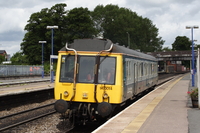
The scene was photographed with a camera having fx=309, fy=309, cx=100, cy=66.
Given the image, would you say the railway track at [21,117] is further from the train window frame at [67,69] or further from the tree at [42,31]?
the tree at [42,31]

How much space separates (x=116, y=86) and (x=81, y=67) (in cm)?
140

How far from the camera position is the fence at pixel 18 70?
41531mm

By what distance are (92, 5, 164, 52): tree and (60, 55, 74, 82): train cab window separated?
181 ft

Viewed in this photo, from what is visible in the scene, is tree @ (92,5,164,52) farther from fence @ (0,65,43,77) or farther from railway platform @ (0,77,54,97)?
railway platform @ (0,77,54,97)

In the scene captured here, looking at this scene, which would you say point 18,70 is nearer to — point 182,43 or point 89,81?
point 89,81

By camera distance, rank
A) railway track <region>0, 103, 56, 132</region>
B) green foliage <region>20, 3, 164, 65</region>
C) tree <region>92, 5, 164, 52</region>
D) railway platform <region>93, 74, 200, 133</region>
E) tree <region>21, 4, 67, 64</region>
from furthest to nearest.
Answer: tree <region>92, 5, 164, 52</region>
tree <region>21, 4, 67, 64</region>
green foliage <region>20, 3, 164, 65</region>
railway track <region>0, 103, 56, 132</region>
railway platform <region>93, 74, 200, 133</region>

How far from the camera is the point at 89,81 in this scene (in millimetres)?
10555

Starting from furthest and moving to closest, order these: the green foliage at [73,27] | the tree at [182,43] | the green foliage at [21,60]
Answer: the tree at [182,43], the green foliage at [21,60], the green foliage at [73,27]

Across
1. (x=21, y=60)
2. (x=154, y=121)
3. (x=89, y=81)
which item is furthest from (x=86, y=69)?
(x=21, y=60)

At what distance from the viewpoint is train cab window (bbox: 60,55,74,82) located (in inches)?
424

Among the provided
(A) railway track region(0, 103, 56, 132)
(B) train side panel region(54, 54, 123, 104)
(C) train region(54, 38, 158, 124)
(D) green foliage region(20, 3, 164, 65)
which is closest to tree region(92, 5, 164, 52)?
(D) green foliage region(20, 3, 164, 65)

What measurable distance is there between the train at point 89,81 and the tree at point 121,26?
55.2 metres

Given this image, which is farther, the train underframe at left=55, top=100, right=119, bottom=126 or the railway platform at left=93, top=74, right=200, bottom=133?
the train underframe at left=55, top=100, right=119, bottom=126

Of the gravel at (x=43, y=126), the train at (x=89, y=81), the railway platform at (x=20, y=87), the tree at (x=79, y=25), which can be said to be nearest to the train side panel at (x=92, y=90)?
the train at (x=89, y=81)
